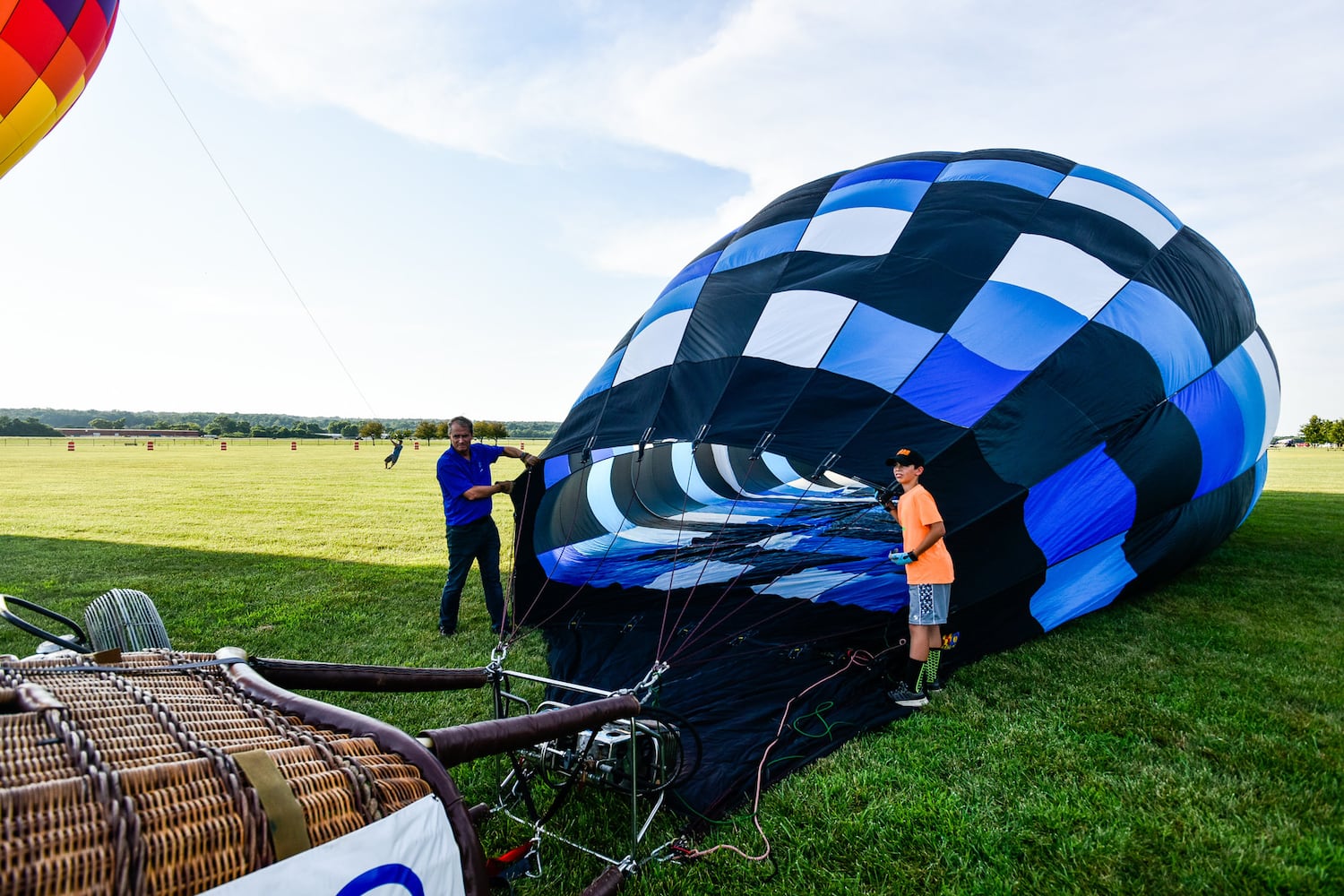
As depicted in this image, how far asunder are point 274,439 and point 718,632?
205ft

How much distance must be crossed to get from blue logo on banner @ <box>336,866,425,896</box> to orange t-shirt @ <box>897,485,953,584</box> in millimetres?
2537

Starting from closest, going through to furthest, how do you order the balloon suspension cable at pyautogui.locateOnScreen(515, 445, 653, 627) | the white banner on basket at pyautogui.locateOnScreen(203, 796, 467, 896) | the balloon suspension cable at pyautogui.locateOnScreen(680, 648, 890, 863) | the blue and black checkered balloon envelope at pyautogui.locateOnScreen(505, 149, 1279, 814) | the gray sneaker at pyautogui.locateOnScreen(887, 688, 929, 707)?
1. the white banner on basket at pyautogui.locateOnScreen(203, 796, 467, 896)
2. the balloon suspension cable at pyautogui.locateOnScreen(680, 648, 890, 863)
3. the gray sneaker at pyautogui.locateOnScreen(887, 688, 929, 707)
4. the blue and black checkered balloon envelope at pyautogui.locateOnScreen(505, 149, 1279, 814)
5. the balloon suspension cable at pyautogui.locateOnScreen(515, 445, 653, 627)

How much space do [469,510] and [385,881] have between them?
145 inches

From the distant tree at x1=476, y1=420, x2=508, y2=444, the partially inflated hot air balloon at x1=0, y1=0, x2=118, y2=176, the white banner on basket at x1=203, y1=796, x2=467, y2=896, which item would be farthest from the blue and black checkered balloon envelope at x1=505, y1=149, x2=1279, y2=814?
the distant tree at x1=476, y1=420, x2=508, y2=444

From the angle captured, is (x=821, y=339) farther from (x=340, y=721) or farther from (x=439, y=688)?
(x=340, y=721)

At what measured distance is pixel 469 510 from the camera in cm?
452

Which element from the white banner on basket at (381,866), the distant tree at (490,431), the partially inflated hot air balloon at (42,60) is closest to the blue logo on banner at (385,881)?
the white banner on basket at (381,866)

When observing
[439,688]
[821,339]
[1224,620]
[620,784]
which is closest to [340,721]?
[439,688]

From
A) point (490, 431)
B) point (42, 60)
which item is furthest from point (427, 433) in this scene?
point (42, 60)

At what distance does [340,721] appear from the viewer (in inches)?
43.8

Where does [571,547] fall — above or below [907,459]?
below

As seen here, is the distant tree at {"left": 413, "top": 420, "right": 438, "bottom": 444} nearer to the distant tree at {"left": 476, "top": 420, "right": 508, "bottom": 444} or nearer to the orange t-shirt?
the distant tree at {"left": 476, "top": 420, "right": 508, "bottom": 444}

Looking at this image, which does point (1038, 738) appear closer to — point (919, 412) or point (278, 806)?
point (919, 412)

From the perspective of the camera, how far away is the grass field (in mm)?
1981
